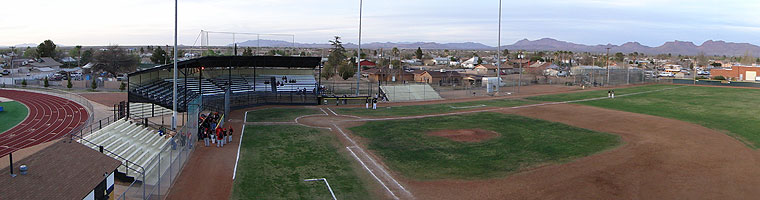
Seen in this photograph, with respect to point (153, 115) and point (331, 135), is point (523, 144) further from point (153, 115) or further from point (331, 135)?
point (153, 115)

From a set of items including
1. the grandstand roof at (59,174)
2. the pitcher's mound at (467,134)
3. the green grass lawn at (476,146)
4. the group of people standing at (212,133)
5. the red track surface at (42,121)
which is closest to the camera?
the grandstand roof at (59,174)

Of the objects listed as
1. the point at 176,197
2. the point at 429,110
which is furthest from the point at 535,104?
the point at 176,197

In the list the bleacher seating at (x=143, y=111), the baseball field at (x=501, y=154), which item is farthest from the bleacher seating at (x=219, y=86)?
the baseball field at (x=501, y=154)

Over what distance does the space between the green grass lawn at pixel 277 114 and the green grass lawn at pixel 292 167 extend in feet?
17.9

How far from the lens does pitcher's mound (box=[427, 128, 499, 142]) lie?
28031mm

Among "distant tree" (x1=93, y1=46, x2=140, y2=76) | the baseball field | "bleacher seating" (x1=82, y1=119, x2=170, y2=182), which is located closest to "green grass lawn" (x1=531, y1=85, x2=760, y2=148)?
the baseball field

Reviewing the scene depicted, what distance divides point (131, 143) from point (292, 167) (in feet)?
27.1

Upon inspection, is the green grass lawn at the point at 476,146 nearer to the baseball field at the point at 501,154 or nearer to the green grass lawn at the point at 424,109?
the baseball field at the point at 501,154

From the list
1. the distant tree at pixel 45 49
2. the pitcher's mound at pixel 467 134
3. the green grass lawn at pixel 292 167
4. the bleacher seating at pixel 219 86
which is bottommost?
the green grass lawn at pixel 292 167

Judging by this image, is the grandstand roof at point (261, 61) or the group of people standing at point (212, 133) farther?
the grandstand roof at point (261, 61)

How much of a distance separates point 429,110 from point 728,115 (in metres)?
25.0

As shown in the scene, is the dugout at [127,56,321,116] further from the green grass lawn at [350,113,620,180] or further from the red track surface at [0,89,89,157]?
the green grass lawn at [350,113,620,180]

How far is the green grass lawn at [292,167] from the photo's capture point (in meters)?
17.3

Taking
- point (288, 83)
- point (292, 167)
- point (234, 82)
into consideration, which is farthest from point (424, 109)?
point (292, 167)
